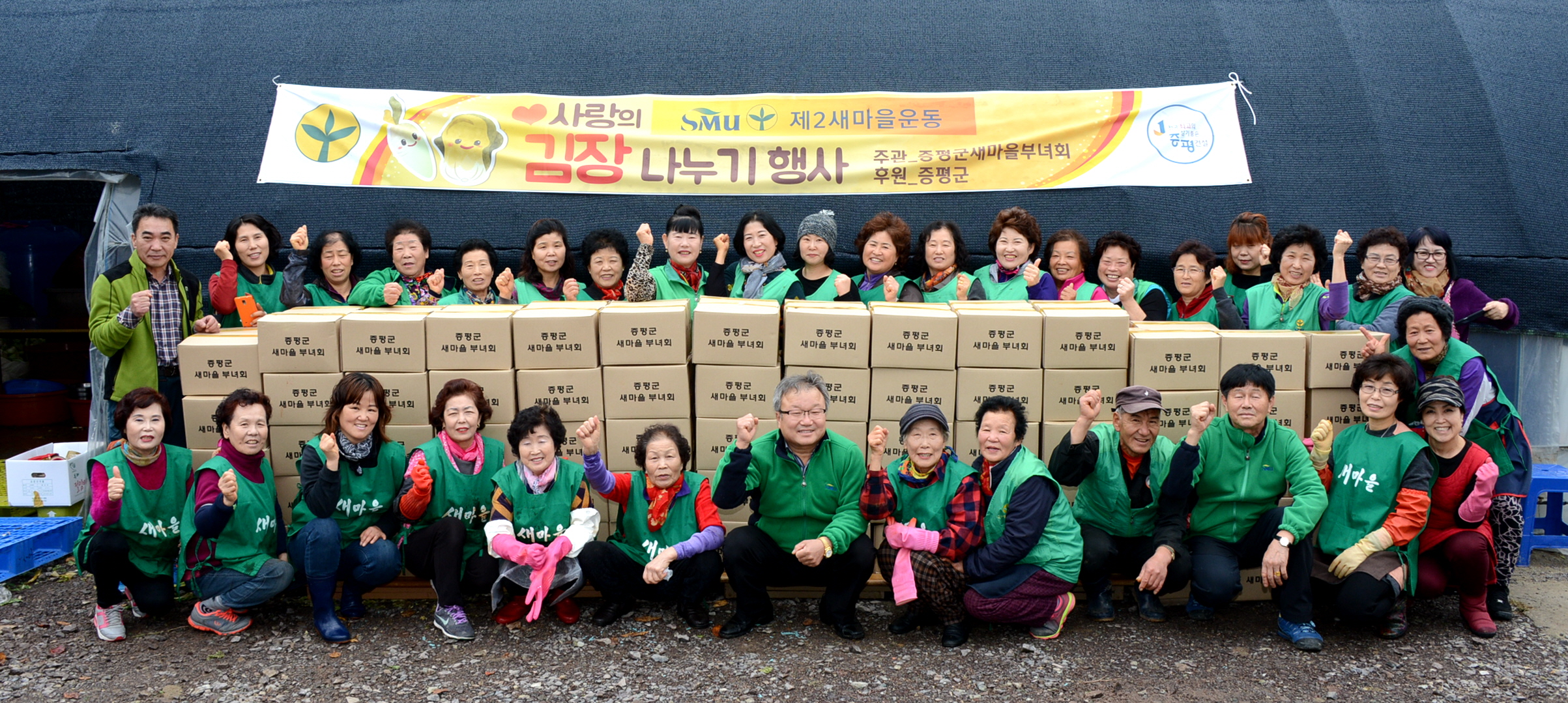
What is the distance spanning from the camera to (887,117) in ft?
21.4

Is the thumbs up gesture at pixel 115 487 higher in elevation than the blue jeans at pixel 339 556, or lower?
higher

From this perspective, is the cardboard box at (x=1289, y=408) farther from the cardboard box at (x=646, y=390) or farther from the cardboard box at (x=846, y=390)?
the cardboard box at (x=646, y=390)

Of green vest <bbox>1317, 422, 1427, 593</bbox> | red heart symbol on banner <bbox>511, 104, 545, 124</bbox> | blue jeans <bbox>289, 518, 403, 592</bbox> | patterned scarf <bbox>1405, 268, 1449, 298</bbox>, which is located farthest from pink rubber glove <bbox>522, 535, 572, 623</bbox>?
patterned scarf <bbox>1405, 268, 1449, 298</bbox>

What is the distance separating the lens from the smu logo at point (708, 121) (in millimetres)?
6488

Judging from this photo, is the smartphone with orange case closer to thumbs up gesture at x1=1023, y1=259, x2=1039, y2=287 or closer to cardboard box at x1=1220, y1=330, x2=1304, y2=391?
thumbs up gesture at x1=1023, y1=259, x2=1039, y2=287

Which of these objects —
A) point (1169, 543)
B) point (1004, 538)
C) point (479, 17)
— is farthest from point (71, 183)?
point (1169, 543)

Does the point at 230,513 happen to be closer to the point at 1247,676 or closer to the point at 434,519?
the point at 434,519

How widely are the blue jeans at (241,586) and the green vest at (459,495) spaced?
1.69ft

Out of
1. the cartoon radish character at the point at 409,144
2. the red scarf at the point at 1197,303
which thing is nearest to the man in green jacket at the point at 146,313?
the cartoon radish character at the point at 409,144

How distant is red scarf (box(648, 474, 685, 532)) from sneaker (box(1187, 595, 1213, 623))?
219 centimetres

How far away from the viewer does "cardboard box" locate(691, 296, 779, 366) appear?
4.43 meters

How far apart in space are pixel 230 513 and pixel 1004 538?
3.02 m

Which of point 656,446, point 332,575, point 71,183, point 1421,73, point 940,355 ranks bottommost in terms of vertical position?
point 332,575

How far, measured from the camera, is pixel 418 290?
5.29 m
